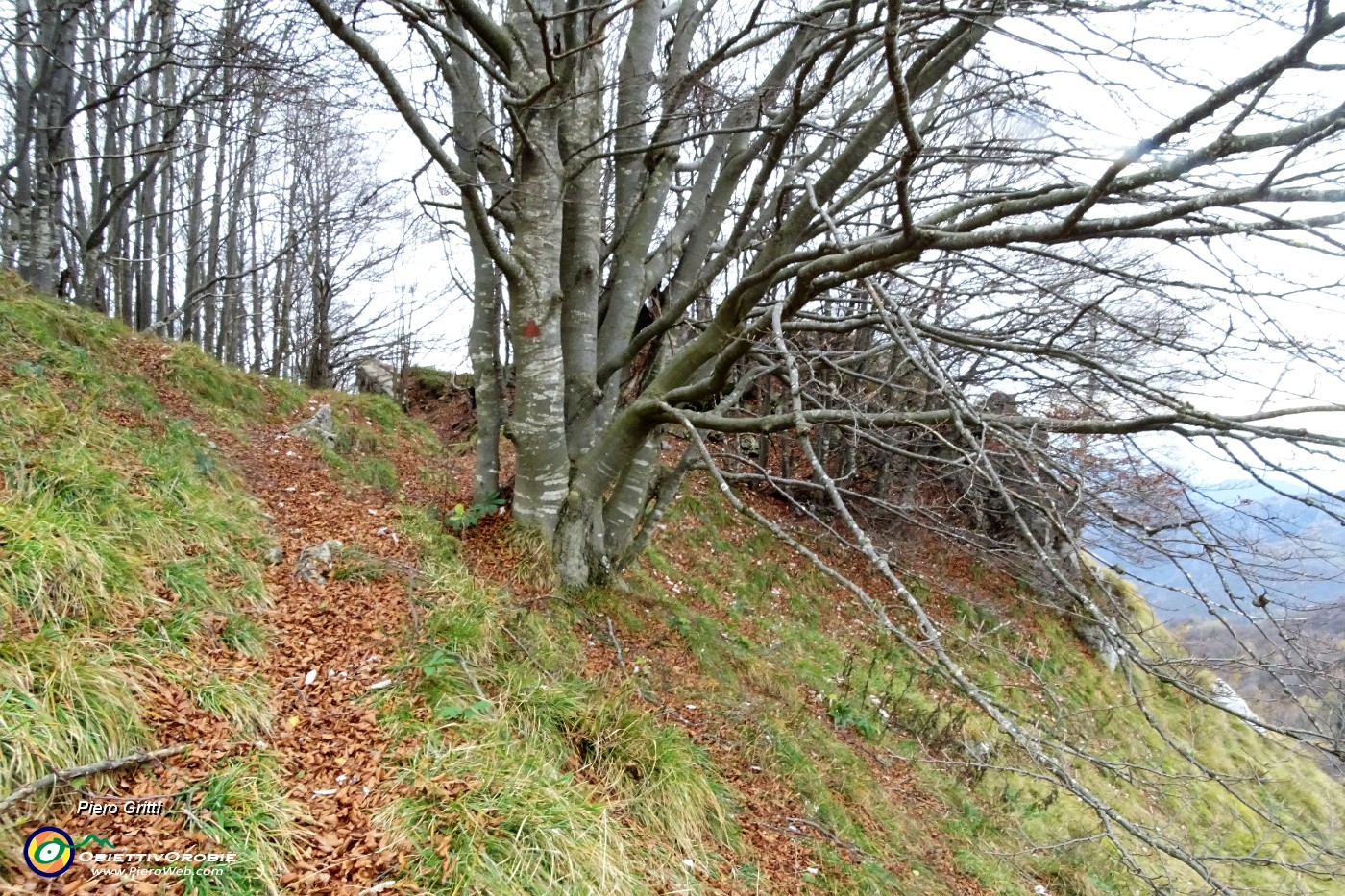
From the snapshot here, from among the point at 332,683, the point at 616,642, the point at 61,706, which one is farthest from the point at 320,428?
the point at 61,706

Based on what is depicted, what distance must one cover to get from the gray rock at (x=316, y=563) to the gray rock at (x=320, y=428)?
3088mm

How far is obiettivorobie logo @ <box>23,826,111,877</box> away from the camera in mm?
1652

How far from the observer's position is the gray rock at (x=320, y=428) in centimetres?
643

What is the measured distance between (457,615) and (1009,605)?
9.59m

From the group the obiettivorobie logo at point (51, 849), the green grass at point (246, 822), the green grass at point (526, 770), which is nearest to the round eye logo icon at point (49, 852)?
the obiettivorobie logo at point (51, 849)

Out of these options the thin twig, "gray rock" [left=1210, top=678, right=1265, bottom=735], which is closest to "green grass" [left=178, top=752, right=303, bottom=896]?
the thin twig

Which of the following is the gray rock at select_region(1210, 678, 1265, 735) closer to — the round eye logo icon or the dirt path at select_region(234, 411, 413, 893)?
the dirt path at select_region(234, 411, 413, 893)

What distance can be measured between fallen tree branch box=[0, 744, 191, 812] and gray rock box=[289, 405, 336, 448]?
4787 millimetres

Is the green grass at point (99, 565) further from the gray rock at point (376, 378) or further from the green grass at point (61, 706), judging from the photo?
the gray rock at point (376, 378)

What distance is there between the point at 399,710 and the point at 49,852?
1.06 metres

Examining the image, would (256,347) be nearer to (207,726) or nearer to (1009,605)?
(207,726)

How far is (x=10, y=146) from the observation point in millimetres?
8273

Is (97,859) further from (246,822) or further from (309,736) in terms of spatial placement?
(309,736)

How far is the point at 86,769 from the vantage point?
1868 mm
